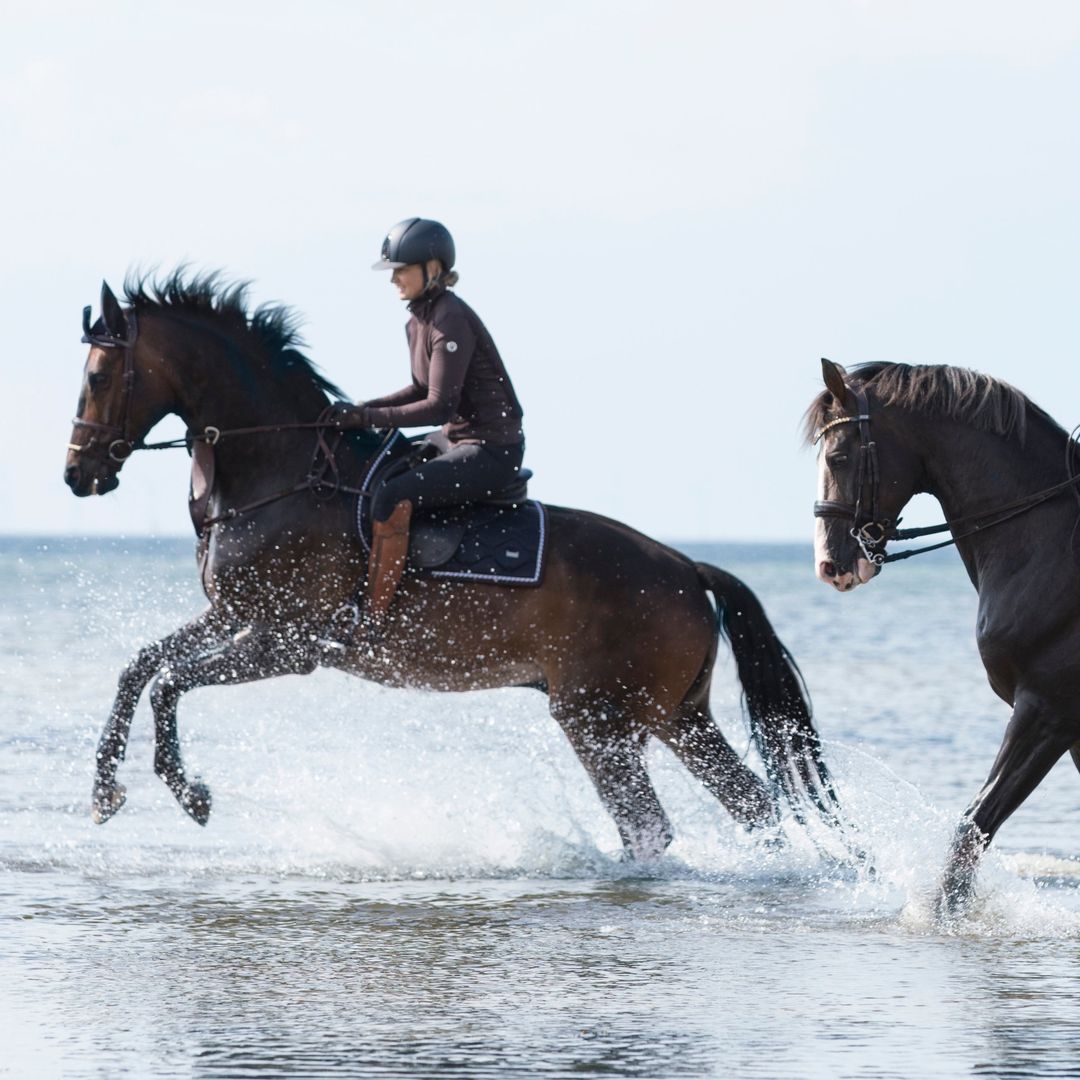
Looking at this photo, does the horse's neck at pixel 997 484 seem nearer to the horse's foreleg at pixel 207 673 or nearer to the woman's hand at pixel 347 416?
the woman's hand at pixel 347 416

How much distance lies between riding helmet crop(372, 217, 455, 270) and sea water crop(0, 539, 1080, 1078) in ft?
9.01

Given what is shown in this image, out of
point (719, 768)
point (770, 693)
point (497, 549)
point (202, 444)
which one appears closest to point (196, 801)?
point (202, 444)

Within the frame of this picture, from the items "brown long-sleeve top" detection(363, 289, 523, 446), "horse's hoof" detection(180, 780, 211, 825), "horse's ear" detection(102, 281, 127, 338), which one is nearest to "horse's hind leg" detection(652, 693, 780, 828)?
"brown long-sleeve top" detection(363, 289, 523, 446)

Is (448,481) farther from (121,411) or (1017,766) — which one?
(1017,766)

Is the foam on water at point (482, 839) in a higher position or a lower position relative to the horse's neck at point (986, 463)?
lower

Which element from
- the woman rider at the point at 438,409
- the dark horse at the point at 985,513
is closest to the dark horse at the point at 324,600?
the woman rider at the point at 438,409

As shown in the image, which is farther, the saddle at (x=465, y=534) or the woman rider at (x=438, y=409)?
the saddle at (x=465, y=534)

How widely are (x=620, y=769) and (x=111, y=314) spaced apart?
10.3 ft

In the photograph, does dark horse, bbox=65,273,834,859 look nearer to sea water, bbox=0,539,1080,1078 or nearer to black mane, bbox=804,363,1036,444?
sea water, bbox=0,539,1080,1078

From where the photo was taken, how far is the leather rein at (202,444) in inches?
364

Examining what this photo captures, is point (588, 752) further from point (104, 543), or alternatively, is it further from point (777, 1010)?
point (104, 543)

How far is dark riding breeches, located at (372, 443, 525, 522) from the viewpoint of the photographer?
9109mm

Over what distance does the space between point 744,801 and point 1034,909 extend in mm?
2203

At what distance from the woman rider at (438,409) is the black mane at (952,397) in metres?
2.09
